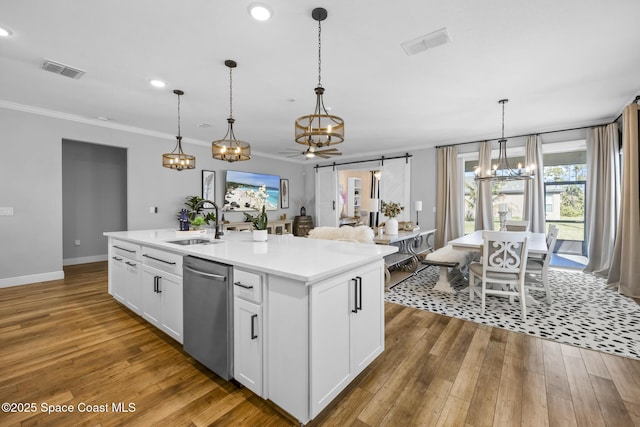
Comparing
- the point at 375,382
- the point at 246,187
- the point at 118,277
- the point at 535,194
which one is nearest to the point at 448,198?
the point at 535,194

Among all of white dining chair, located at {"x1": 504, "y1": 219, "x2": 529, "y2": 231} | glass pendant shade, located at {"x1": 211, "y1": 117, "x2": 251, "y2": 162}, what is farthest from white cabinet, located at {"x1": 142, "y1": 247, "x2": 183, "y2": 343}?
white dining chair, located at {"x1": 504, "y1": 219, "x2": 529, "y2": 231}

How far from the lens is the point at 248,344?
1664 millimetres

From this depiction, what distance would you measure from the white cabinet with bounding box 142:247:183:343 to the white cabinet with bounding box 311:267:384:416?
4.24 ft

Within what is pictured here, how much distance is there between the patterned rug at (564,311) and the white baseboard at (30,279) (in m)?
5.26

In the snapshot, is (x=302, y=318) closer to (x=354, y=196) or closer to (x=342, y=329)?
(x=342, y=329)

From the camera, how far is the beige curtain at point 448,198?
612cm

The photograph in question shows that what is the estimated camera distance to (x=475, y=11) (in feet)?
6.79

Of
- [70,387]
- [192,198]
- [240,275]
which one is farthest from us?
[192,198]

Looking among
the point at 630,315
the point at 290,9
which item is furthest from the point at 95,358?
the point at 630,315

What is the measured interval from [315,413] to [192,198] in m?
5.48

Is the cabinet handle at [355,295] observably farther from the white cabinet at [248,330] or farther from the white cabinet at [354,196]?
the white cabinet at [354,196]

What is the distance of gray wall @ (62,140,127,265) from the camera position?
5527 mm

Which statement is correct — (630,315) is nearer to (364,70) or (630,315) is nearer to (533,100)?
(533,100)

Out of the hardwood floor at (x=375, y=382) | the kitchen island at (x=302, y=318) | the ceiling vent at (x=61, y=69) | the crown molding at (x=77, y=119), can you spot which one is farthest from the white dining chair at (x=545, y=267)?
the crown molding at (x=77, y=119)
